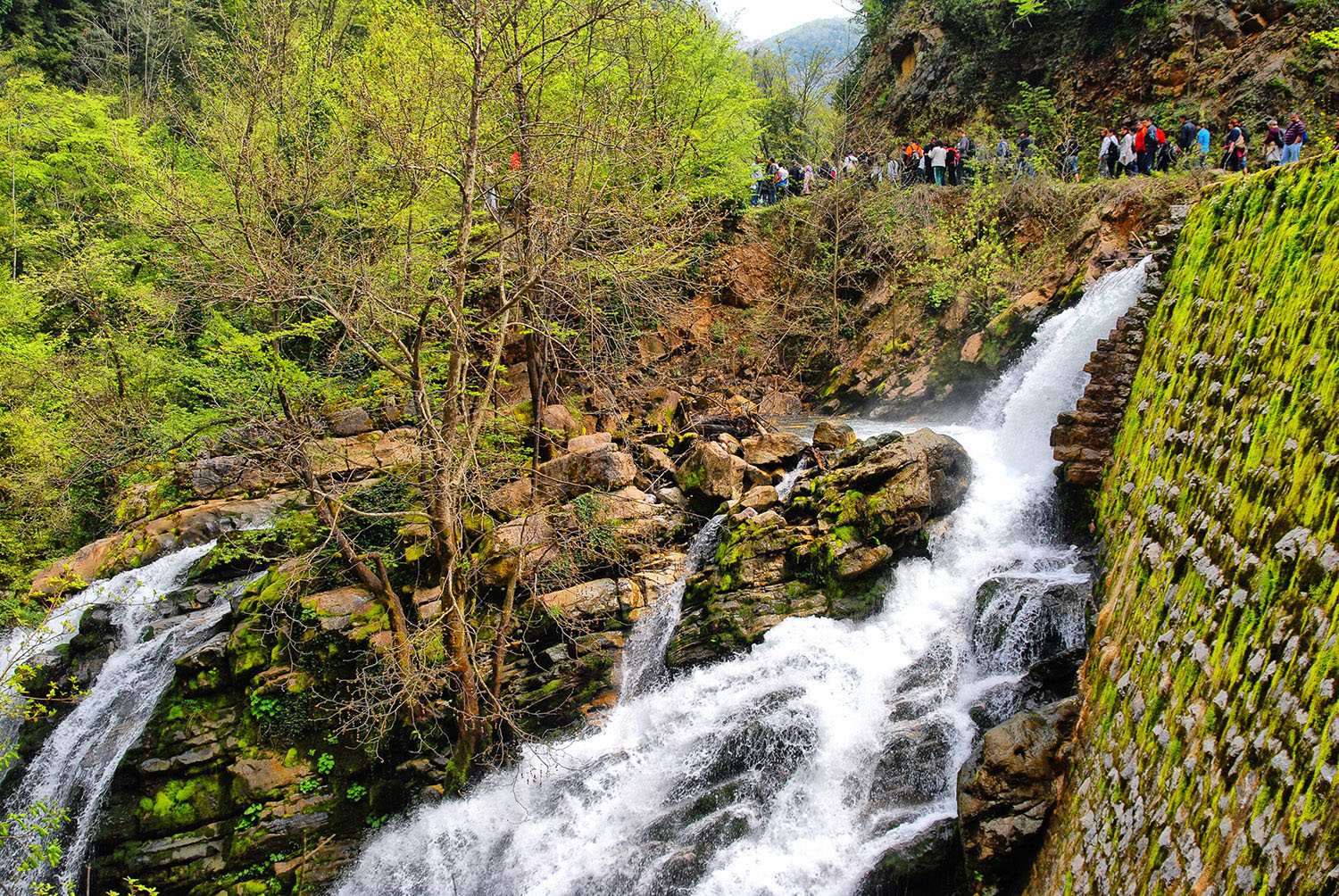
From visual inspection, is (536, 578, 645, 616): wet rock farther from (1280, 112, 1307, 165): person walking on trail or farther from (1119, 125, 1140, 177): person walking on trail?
(1119, 125, 1140, 177): person walking on trail

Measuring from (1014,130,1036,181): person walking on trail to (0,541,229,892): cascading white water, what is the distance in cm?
1925

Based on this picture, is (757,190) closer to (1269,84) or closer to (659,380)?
(659,380)

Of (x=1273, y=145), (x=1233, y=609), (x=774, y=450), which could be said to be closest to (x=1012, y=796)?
(x=1233, y=609)

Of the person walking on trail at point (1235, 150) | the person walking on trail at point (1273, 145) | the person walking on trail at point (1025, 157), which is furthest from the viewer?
the person walking on trail at point (1025, 157)

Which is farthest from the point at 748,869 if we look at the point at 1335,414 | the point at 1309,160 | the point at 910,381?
the point at 910,381

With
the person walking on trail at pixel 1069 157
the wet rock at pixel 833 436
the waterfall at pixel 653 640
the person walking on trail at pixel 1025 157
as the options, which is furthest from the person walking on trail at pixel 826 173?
the waterfall at pixel 653 640

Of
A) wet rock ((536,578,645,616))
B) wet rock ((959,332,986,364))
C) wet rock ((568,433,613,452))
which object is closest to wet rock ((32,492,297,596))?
wet rock ((568,433,613,452))

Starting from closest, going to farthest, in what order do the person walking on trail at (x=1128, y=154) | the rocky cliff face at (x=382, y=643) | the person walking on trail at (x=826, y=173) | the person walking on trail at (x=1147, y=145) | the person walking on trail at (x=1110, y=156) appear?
the rocky cliff face at (x=382, y=643), the person walking on trail at (x=1147, y=145), the person walking on trail at (x=1128, y=154), the person walking on trail at (x=1110, y=156), the person walking on trail at (x=826, y=173)

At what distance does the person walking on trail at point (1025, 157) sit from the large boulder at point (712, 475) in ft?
36.4

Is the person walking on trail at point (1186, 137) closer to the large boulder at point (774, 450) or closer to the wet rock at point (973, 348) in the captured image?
the wet rock at point (973, 348)

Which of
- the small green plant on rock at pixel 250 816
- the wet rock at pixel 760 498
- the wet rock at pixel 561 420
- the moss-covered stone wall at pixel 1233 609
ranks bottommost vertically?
the small green plant on rock at pixel 250 816

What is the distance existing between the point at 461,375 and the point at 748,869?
602 centimetres

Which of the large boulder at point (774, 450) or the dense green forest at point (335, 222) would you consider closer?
the dense green forest at point (335, 222)

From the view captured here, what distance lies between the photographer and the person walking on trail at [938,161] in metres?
19.0
